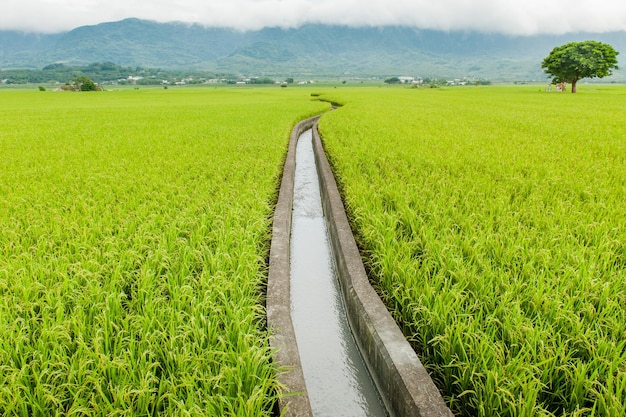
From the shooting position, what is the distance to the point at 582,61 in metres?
36.9

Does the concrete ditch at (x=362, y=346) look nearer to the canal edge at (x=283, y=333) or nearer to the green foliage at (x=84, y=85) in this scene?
the canal edge at (x=283, y=333)

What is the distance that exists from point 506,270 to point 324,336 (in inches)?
68.1

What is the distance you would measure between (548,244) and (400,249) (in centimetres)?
140

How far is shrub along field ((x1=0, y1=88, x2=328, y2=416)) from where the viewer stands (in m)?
2.18

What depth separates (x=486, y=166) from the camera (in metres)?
7.09

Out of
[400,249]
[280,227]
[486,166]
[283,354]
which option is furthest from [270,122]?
[283,354]

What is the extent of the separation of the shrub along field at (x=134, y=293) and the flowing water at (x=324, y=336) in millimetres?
555

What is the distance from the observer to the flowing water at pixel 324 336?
9.27 feet

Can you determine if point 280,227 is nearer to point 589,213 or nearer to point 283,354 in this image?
point 283,354

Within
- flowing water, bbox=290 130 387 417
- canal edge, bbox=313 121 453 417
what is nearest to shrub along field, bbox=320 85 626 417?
canal edge, bbox=313 121 453 417

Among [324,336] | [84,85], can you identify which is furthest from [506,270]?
[84,85]

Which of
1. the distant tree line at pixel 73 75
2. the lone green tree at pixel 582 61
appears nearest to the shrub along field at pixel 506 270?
the lone green tree at pixel 582 61

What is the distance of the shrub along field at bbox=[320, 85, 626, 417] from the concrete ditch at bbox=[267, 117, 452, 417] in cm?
17

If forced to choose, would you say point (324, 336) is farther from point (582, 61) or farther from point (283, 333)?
point (582, 61)
